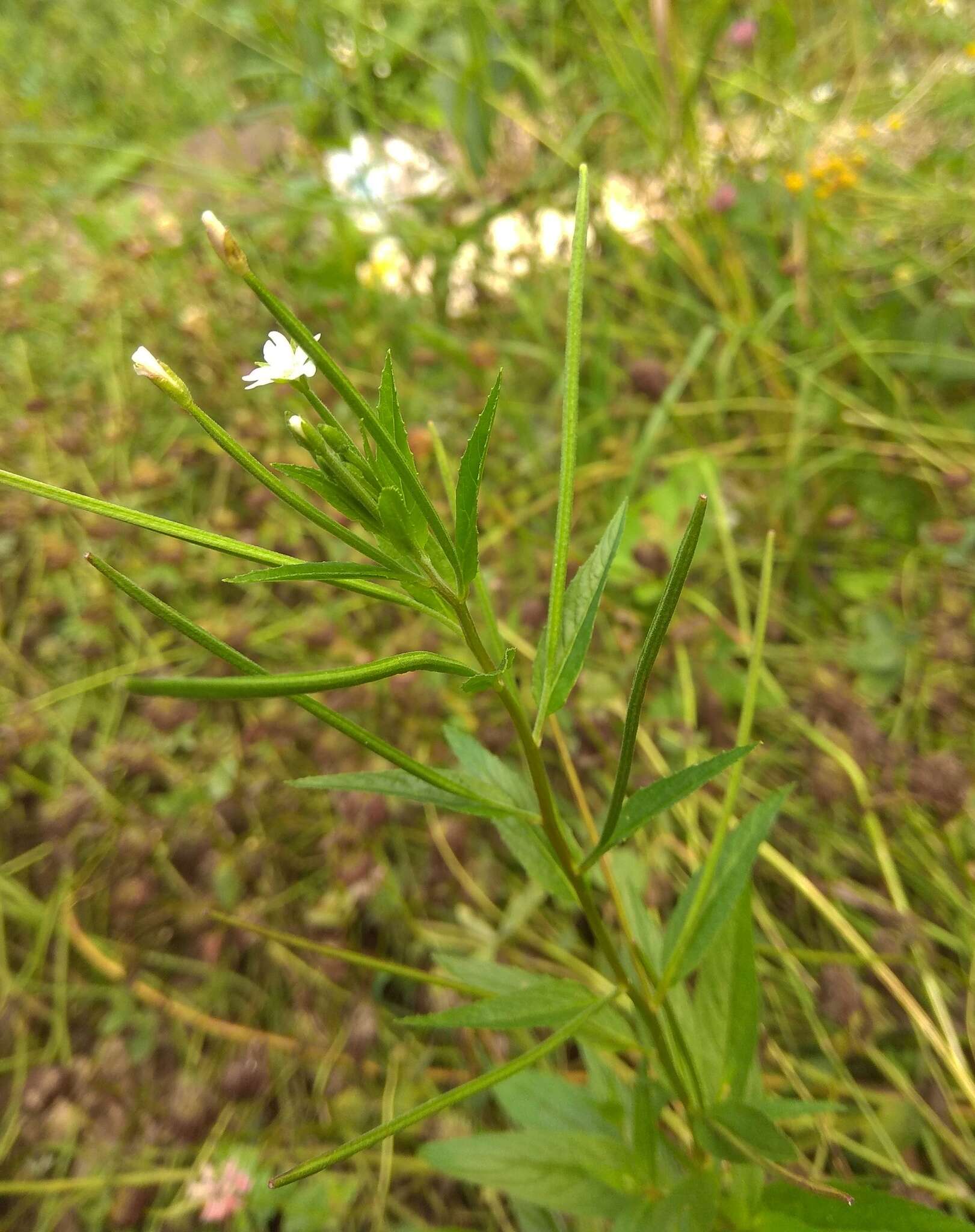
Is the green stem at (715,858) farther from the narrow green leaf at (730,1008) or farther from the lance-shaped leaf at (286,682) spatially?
the lance-shaped leaf at (286,682)

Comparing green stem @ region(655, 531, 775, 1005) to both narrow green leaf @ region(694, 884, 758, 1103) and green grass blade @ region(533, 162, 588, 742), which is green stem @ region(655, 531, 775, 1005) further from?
green grass blade @ region(533, 162, 588, 742)

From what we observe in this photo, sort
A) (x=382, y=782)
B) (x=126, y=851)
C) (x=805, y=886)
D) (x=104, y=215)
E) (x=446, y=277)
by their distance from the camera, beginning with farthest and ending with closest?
(x=104, y=215)
(x=446, y=277)
(x=126, y=851)
(x=805, y=886)
(x=382, y=782)

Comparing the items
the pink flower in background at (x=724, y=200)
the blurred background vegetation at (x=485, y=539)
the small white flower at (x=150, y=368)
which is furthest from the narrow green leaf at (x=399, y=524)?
the pink flower in background at (x=724, y=200)

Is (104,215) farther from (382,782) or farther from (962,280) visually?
(382,782)

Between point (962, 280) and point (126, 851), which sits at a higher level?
point (962, 280)

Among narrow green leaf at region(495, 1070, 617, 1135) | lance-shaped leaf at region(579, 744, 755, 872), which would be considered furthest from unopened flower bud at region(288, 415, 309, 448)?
narrow green leaf at region(495, 1070, 617, 1135)

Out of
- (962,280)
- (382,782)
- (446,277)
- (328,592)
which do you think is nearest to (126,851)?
(328,592)

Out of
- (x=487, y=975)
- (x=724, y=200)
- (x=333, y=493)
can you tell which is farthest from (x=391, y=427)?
(x=724, y=200)
